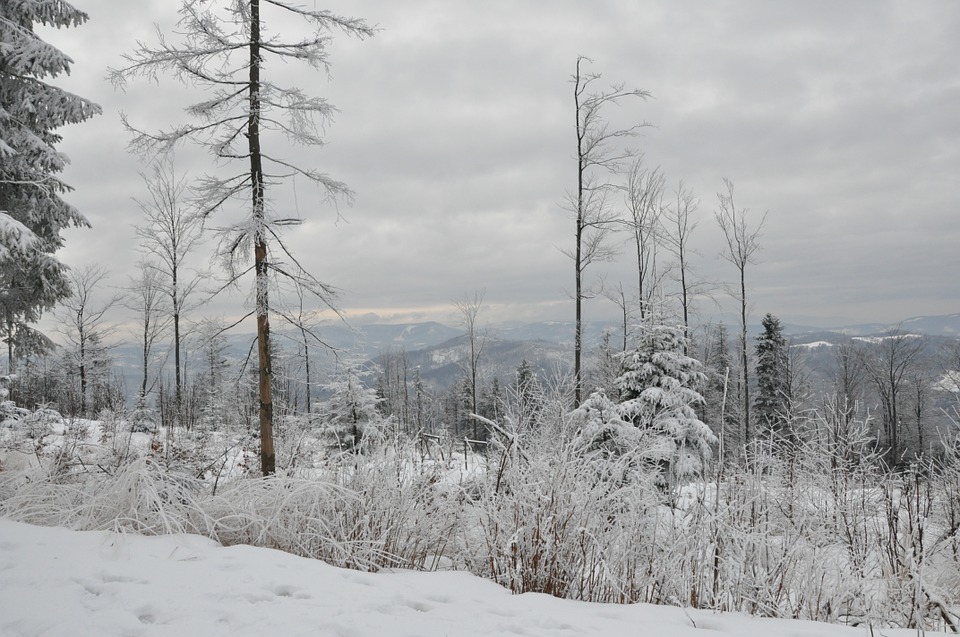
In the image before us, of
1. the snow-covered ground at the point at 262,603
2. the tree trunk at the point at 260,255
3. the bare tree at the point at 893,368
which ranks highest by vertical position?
the tree trunk at the point at 260,255

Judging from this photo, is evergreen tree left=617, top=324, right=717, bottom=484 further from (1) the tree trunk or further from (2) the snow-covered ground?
(2) the snow-covered ground

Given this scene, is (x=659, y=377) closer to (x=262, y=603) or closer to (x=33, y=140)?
(x=262, y=603)

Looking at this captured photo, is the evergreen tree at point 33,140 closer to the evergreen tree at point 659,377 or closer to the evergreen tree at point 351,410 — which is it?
the evergreen tree at point 351,410

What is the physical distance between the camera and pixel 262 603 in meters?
2.61

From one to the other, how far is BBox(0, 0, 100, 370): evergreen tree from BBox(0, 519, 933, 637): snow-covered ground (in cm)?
860

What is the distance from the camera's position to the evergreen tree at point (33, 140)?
9.16m

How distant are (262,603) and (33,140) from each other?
37.2 ft

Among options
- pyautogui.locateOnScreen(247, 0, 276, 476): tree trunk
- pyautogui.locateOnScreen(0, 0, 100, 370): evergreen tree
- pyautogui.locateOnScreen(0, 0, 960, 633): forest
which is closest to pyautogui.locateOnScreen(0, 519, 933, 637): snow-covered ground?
pyautogui.locateOnScreen(0, 0, 960, 633): forest

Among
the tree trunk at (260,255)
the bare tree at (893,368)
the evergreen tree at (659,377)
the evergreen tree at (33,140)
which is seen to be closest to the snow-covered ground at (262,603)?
the tree trunk at (260,255)

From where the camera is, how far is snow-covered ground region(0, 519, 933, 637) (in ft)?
7.81

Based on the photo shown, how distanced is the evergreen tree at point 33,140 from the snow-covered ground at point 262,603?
8.60m

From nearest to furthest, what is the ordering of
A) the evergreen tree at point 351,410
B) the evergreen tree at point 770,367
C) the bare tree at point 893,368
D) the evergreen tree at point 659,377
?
the evergreen tree at point 659,377
the evergreen tree at point 351,410
the evergreen tree at point 770,367
the bare tree at point 893,368

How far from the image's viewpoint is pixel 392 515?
3986 mm

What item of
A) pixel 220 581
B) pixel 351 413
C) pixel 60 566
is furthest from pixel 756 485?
pixel 351 413
